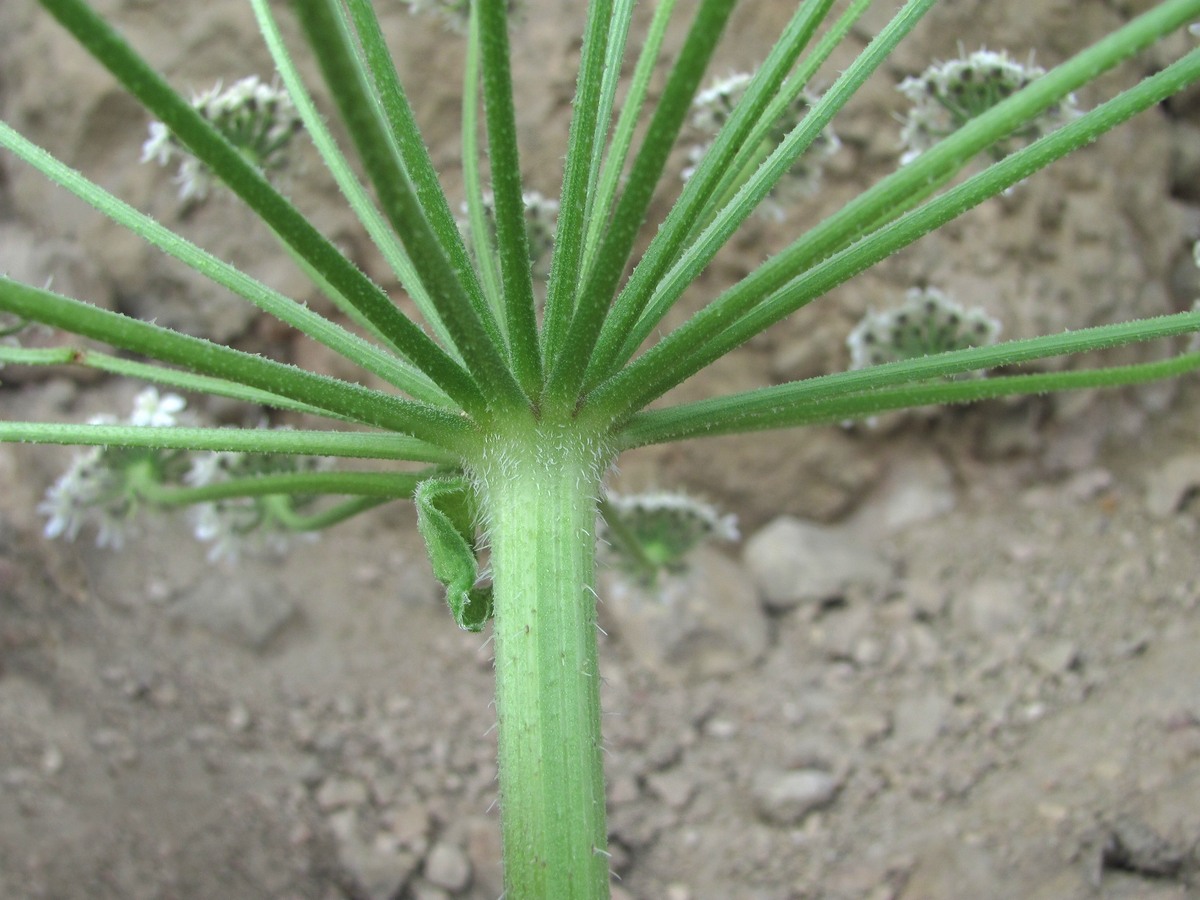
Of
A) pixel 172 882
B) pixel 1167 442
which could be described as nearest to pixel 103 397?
pixel 172 882

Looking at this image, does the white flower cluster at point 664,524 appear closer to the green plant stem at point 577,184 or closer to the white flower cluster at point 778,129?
the white flower cluster at point 778,129

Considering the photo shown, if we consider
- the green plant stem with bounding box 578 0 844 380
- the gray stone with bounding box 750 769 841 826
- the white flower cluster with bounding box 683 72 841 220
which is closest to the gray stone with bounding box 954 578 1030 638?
the gray stone with bounding box 750 769 841 826

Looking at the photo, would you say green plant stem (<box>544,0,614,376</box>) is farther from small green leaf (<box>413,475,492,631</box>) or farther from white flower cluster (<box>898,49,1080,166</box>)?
white flower cluster (<box>898,49,1080,166</box>)

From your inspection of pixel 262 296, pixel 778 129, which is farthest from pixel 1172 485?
pixel 262 296

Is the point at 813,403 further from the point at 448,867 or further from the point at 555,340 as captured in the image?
the point at 448,867

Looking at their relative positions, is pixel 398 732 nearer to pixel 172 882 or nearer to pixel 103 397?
pixel 172 882

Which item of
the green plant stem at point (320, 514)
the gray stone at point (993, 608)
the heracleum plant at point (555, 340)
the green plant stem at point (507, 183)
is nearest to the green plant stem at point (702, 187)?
the heracleum plant at point (555, 340)
